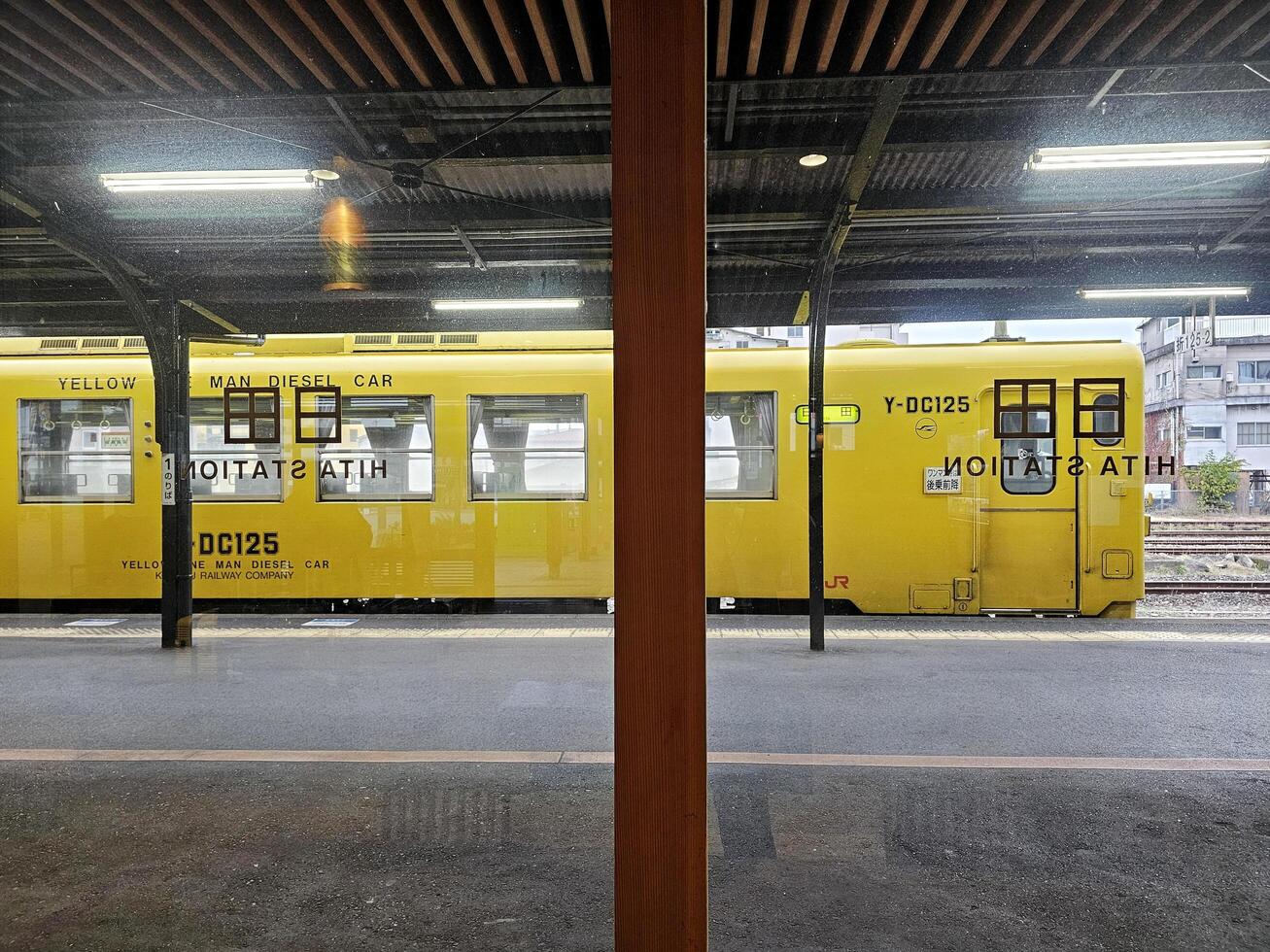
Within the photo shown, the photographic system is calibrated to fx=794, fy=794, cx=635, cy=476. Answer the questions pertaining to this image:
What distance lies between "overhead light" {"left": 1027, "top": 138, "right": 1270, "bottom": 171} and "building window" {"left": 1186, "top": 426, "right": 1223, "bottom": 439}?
1296mm

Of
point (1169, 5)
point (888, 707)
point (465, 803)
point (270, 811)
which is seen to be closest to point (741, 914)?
point (465, 803)

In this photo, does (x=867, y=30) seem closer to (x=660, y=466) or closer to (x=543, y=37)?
(x=543, y=37)

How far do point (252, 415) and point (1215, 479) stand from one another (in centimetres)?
551

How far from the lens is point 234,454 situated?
17.3 feet

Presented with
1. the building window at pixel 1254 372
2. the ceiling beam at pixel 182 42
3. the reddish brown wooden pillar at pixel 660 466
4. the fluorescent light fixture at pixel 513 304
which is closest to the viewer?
the reddish brown wooden pillar at pixel 660 466

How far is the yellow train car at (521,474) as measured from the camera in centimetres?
512

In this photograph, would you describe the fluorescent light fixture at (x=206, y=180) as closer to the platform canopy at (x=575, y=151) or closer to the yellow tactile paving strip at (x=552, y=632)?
the platform canopy at (x=575, y=151)

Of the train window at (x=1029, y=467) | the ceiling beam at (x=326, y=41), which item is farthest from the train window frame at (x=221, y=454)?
the train window at (x=1029, y=467)

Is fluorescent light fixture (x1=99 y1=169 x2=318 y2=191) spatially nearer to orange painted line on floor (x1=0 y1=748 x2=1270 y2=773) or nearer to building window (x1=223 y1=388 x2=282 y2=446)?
building window (x1=223 y1=388 x2=282 y2=446)

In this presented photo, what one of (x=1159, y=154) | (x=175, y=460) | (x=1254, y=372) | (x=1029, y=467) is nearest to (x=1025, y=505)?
(x=1029, y=467)

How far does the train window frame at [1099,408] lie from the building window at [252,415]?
5.05 metres

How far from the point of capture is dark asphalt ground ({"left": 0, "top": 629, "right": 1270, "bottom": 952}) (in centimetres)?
221

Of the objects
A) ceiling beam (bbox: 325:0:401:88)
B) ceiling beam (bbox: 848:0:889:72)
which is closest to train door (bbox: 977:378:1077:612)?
ceiling beam (bbox: 848:0:889:72)

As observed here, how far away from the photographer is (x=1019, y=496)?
5363 millimetres
